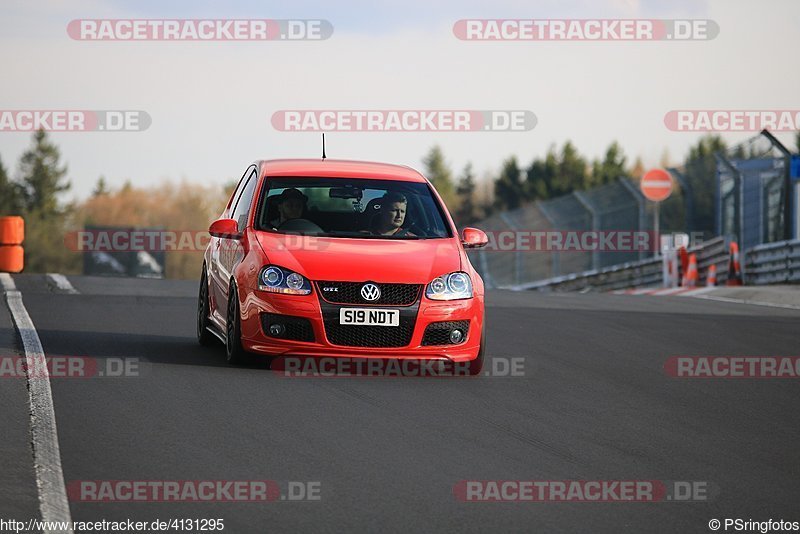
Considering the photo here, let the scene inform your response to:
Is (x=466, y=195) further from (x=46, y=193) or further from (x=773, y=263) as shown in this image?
(x=773, y=263)

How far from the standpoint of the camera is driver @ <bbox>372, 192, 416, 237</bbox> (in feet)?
37.0

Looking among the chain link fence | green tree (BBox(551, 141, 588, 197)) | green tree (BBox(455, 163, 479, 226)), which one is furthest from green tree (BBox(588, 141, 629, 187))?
the chain link fence

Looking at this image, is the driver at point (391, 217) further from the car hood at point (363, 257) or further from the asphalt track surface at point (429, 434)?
the asphalt track surface at point (429, 434)

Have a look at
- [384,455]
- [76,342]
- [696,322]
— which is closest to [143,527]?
[384,455]

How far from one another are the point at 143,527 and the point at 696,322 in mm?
11584

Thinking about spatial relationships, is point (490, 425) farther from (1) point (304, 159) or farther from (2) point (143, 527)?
(1) point (304, 159)

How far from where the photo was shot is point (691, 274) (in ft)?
94.3

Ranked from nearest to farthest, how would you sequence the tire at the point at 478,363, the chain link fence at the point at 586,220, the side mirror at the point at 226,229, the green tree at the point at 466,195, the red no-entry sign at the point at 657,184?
the tire at the point at 478,363, the side mirror at the point at 226,229, the red no-entry sign at the point at 657,184, the chain link fence at the point at 586,220, the green tree at the point at 466,195

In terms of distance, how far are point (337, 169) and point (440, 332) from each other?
208cm

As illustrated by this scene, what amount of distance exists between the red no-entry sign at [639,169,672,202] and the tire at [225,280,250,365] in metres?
18.4

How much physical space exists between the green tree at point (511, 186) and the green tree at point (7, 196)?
46940 millimetres

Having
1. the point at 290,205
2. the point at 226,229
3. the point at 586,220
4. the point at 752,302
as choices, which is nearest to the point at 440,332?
the point at 290,205

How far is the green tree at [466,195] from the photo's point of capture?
6575 inches

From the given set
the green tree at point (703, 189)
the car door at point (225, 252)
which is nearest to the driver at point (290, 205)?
the car door at point (225, 252)
